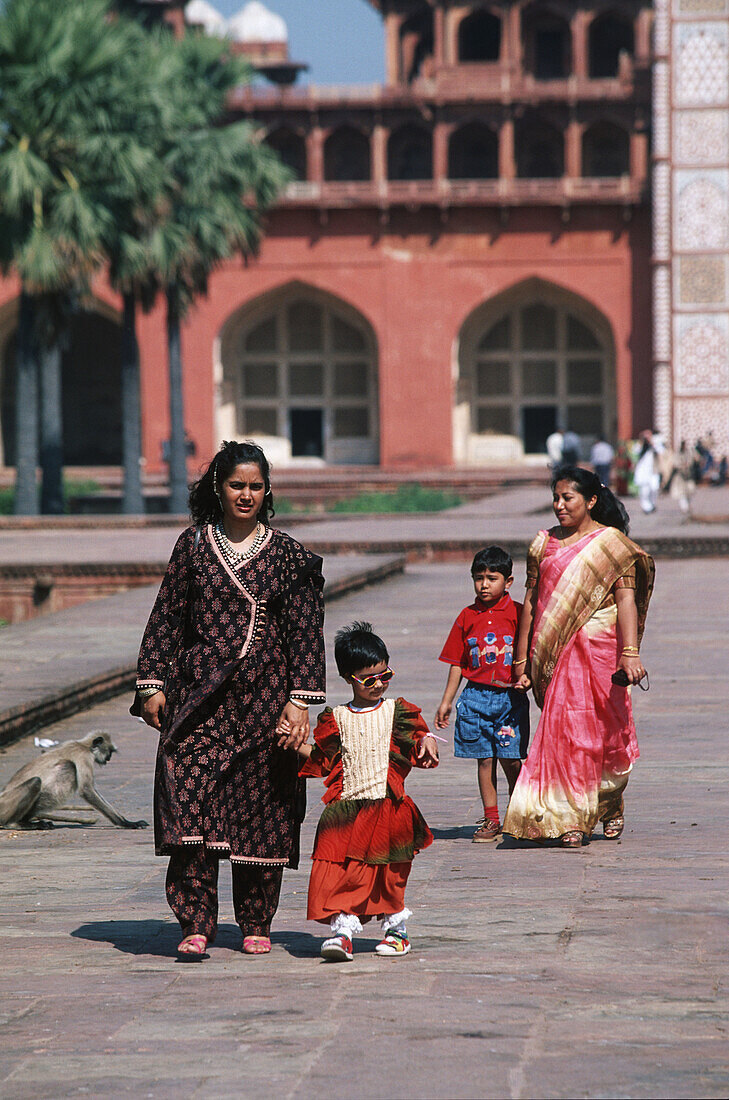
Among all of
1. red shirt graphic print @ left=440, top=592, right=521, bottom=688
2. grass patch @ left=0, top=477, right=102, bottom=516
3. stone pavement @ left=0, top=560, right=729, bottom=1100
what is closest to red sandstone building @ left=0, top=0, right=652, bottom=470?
grass patch @ left=0, top=477, right=102, bottom=516

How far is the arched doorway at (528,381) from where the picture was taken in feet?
117

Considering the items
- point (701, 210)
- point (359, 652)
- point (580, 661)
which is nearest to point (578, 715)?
point (580, 661)

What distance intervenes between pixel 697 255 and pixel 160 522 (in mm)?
16033

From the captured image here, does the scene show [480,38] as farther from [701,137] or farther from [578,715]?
[578,715]

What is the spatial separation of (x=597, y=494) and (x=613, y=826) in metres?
0.95

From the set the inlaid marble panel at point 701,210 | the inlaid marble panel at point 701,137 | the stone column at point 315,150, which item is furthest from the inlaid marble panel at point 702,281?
the stone column at point 315,150

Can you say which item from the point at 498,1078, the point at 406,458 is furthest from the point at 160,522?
the point at 498,1078

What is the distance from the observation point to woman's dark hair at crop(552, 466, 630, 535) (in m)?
4.77

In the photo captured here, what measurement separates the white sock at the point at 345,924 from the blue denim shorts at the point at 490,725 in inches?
53.4

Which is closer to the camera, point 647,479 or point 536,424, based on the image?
point 647,479

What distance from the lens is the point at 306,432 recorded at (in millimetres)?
36938

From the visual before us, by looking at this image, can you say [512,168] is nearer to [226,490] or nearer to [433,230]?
[433,230]

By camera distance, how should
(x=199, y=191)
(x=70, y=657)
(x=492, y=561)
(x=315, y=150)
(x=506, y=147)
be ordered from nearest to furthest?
(x=492, y=561), (x=70, y=657), (x=199, y=191), (x=506, y=147), (x=315, y=150)

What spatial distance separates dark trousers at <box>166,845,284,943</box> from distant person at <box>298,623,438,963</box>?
0.11 m
